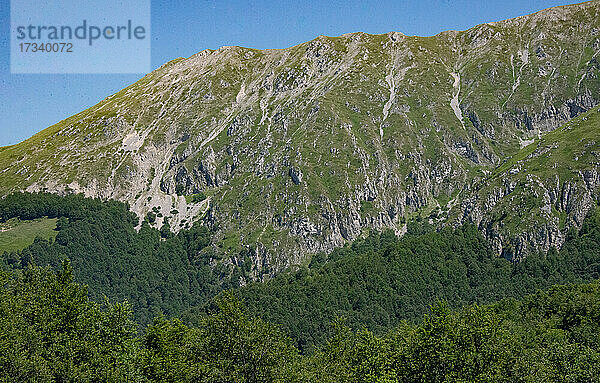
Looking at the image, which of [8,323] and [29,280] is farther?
[29,280]

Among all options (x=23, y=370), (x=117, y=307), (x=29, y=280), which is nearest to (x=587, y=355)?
(x=117, y=307)

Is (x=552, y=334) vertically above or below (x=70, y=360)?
below

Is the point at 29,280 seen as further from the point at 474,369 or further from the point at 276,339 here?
the point at 474,369

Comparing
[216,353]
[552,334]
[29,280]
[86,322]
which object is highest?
[29,280]

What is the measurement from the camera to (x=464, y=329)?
6250cm

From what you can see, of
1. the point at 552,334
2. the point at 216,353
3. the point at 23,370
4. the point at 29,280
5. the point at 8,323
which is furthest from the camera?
the point at 552,334

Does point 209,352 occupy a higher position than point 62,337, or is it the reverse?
point 62,337

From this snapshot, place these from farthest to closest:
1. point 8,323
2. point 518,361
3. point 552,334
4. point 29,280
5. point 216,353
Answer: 1. point 552,334
2. point 29,280
3. point 518,361
4. point 216,353
5. point 8,323

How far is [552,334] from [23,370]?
11039 centimetres

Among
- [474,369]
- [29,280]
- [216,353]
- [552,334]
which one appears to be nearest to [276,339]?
[216,353]

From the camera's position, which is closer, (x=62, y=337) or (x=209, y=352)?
(x=62, y=337)

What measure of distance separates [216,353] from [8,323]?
22805mm

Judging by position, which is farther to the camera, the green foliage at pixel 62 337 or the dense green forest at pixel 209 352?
the dense green forest at pixel 209 352

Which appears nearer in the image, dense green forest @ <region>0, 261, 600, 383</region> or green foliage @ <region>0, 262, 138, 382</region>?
green foliage @ <region>0, 262, 138, 382</region>
